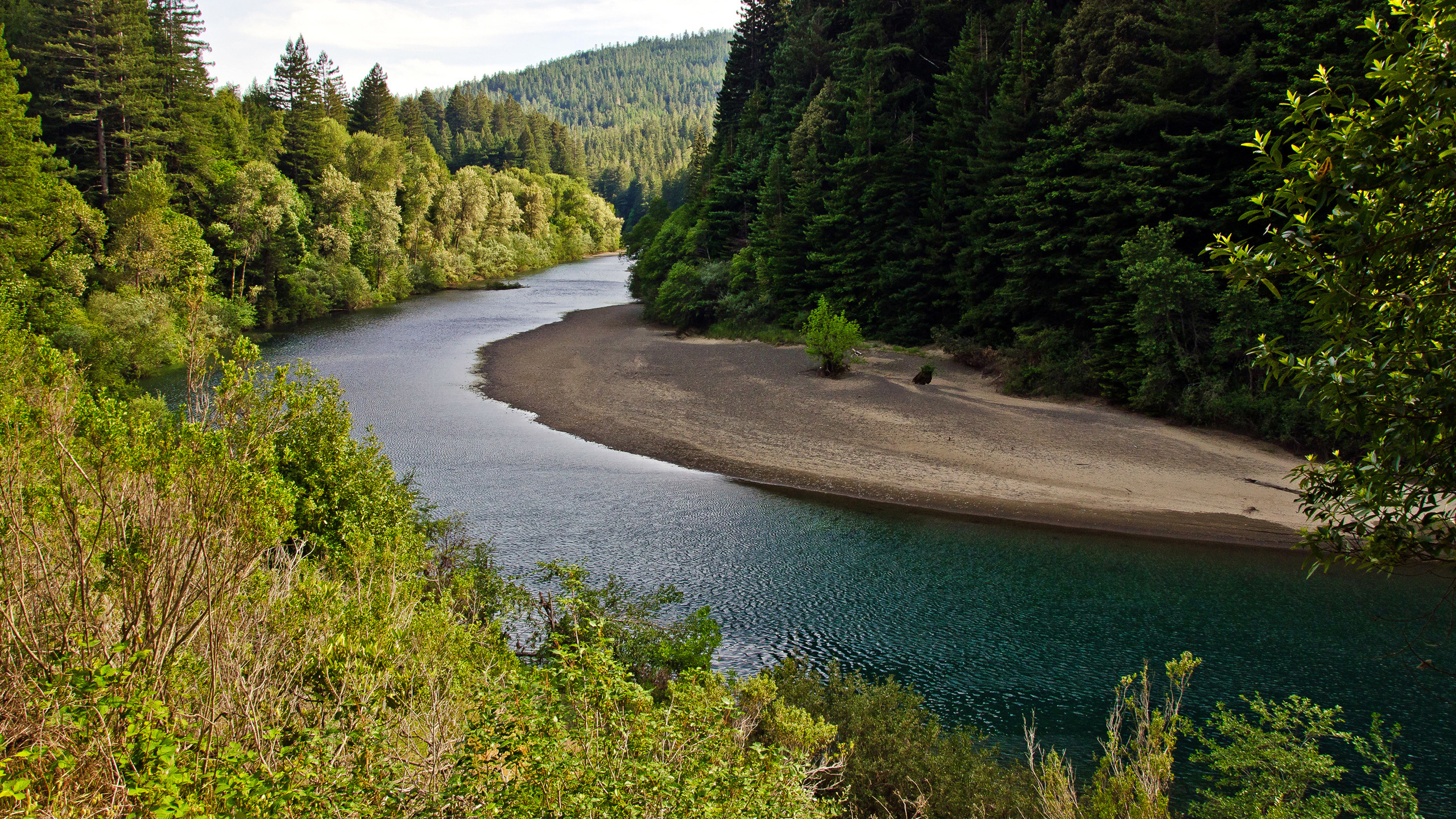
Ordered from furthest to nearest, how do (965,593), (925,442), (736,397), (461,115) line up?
(461,115)
(736,397)
(925,442)
(965,593)

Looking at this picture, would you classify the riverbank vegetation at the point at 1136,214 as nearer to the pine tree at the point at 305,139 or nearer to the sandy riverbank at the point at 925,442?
the sandy riverbank at the point at 925,442

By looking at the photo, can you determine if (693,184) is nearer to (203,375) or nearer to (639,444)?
(639,444)

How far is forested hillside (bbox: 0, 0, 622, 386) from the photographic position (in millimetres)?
31047

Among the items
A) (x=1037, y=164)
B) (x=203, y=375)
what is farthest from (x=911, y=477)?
(x=203, y=375)

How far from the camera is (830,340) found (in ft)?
104

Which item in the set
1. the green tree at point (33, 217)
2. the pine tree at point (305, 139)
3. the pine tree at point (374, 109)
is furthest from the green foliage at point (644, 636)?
the pine tree at point (374, 109)

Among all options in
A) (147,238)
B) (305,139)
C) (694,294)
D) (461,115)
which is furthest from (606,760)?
(461,115)

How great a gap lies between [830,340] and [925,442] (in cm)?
859

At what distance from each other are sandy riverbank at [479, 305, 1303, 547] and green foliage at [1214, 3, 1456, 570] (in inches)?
609

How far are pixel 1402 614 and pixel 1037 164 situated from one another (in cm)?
1926

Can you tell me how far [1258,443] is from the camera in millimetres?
22391

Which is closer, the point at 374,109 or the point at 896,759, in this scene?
the point at 896,759

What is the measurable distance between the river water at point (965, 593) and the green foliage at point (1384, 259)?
4.65 m

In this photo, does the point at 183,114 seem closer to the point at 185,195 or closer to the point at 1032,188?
the point at 185,195
